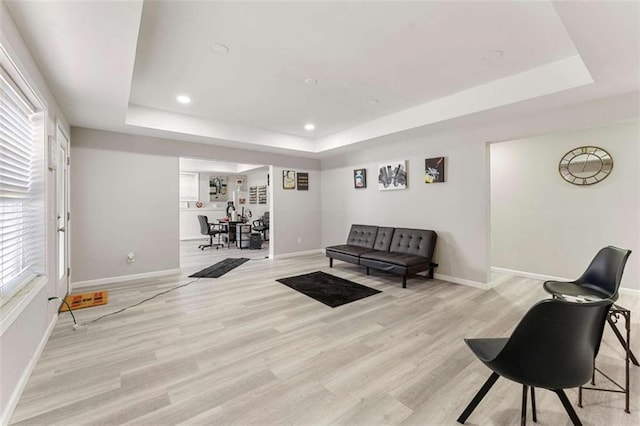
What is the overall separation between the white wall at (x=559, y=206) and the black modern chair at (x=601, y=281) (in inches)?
78.2

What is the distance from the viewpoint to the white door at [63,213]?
3.28 metres

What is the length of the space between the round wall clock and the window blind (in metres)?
6.22

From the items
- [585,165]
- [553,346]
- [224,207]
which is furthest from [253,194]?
[553,346]

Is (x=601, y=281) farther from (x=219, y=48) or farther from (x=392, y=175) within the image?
(x=219, y=48)

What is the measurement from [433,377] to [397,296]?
170cm

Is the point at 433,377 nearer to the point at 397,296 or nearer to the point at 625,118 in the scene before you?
the point at 397,296

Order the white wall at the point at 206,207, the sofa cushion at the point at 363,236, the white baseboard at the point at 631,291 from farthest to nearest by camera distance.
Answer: the white wall at the point at 206,207
the sofa cushion at the point at 363,236
the white baseboard at the point at 631,291

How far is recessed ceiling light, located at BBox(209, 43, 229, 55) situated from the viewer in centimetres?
248

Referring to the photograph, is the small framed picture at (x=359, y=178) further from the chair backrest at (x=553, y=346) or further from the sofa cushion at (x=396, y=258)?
the chair backrest at (x=553, y=346)

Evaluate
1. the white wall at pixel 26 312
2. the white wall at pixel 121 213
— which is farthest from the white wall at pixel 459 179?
the white wall at pixel 26 312

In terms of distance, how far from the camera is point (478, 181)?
13.3ft

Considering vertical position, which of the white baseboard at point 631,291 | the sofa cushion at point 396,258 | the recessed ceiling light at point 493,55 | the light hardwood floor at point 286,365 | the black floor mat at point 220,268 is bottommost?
the light hardwood floor at point 286,365

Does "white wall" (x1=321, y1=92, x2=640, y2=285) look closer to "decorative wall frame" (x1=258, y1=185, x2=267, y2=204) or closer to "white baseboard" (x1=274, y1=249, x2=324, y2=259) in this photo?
"white baseboard" (x1=274, y1=249, x2=324, y2=259)

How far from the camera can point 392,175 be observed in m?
5.24
